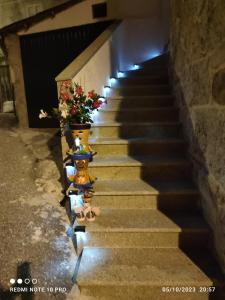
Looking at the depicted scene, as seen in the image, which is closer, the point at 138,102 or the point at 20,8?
the point at 138,102

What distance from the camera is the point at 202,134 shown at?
2328 mm

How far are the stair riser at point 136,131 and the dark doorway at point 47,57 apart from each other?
2667 mm

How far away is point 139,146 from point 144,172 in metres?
0.39

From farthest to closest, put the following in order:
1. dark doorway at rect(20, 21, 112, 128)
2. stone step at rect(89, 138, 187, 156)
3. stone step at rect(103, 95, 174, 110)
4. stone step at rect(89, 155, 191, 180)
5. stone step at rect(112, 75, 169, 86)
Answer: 1. dark doorway at rect(20, 21, 112, 128)
2. stone step at rect(112, 75, 169, 86)
3. stone step at rect(103, 95, 174, 110)
4. stone step at rect(89, 138, 187, 156)
5. stone step at rect(89, 155, 191, 180)

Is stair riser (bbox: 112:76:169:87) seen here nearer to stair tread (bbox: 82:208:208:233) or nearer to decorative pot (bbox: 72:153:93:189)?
decorative pot (bbox: 72:153:93:189)

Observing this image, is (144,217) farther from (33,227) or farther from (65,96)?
(65,96)

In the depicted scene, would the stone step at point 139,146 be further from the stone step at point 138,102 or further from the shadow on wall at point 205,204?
the stone step at point 138,102

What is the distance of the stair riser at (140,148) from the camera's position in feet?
9.82

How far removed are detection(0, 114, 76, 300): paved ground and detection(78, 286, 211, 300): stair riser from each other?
8.9 inches

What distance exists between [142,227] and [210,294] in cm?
70

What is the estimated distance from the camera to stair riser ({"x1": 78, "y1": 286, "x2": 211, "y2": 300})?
1.90 metres

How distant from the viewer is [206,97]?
218cm

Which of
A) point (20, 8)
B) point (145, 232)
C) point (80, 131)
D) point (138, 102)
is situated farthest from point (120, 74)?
point (20, 8)

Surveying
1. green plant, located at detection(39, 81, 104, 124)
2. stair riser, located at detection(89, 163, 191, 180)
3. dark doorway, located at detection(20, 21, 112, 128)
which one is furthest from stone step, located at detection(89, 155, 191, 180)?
dark doorway, located at detection(20, 21, 112, 128)
